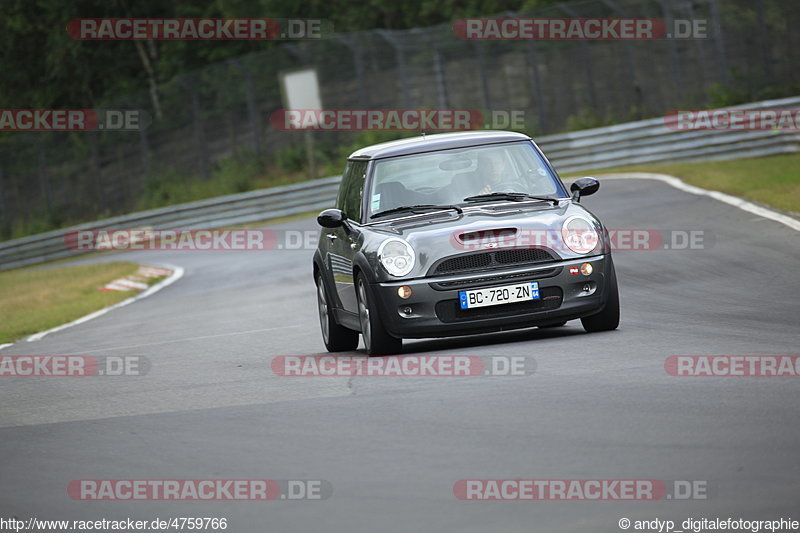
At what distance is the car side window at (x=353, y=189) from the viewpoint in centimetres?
1130

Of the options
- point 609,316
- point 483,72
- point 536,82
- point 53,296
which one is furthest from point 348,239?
point 483,72

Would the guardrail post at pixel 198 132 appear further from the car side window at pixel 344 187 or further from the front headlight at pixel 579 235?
the front headlight at pixel 579 235

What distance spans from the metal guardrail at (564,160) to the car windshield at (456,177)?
17.5 m

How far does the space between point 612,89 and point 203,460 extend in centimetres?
2900

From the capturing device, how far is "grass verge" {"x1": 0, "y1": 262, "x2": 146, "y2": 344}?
19594mm

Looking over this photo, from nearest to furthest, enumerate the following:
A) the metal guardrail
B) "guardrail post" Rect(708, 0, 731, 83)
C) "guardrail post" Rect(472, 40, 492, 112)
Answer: the metal guardrail < "guardrail post" Rect(708, 0, 731, 83) < "guardrail post" Rect(472, 40, 492, 112)

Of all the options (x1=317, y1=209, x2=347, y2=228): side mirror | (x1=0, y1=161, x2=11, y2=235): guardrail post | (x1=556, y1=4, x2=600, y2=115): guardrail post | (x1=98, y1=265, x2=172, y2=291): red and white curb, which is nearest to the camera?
(x1=317, y1=209, x2=347, y2=228): side mirror

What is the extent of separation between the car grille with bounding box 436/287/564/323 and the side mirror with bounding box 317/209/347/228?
5.24 ft

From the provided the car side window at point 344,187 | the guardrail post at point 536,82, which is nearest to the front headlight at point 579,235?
the car side window at point 344,187

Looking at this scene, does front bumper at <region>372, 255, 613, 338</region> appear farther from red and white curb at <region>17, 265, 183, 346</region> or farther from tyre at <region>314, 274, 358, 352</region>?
red and white curb at <region>17, 265, 183, 346</region>

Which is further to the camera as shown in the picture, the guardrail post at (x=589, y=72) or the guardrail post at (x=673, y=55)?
the guardrail post at (x=589, y=72)

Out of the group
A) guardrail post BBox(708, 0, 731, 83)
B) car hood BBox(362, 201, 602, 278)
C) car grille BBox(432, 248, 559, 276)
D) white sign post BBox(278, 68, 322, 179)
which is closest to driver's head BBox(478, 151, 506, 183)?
car hood BBox(362, 201, 602, 278)

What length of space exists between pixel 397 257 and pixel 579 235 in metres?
1.28

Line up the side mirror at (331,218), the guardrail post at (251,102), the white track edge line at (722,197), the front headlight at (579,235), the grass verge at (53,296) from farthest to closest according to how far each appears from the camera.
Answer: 1. the guardrail post at (251,102)
2. the grass verge at (53,296)
3. the white track edge line at (722,197)
4. the side mirror at (331,218)
5. the front headlight at (579,235)
